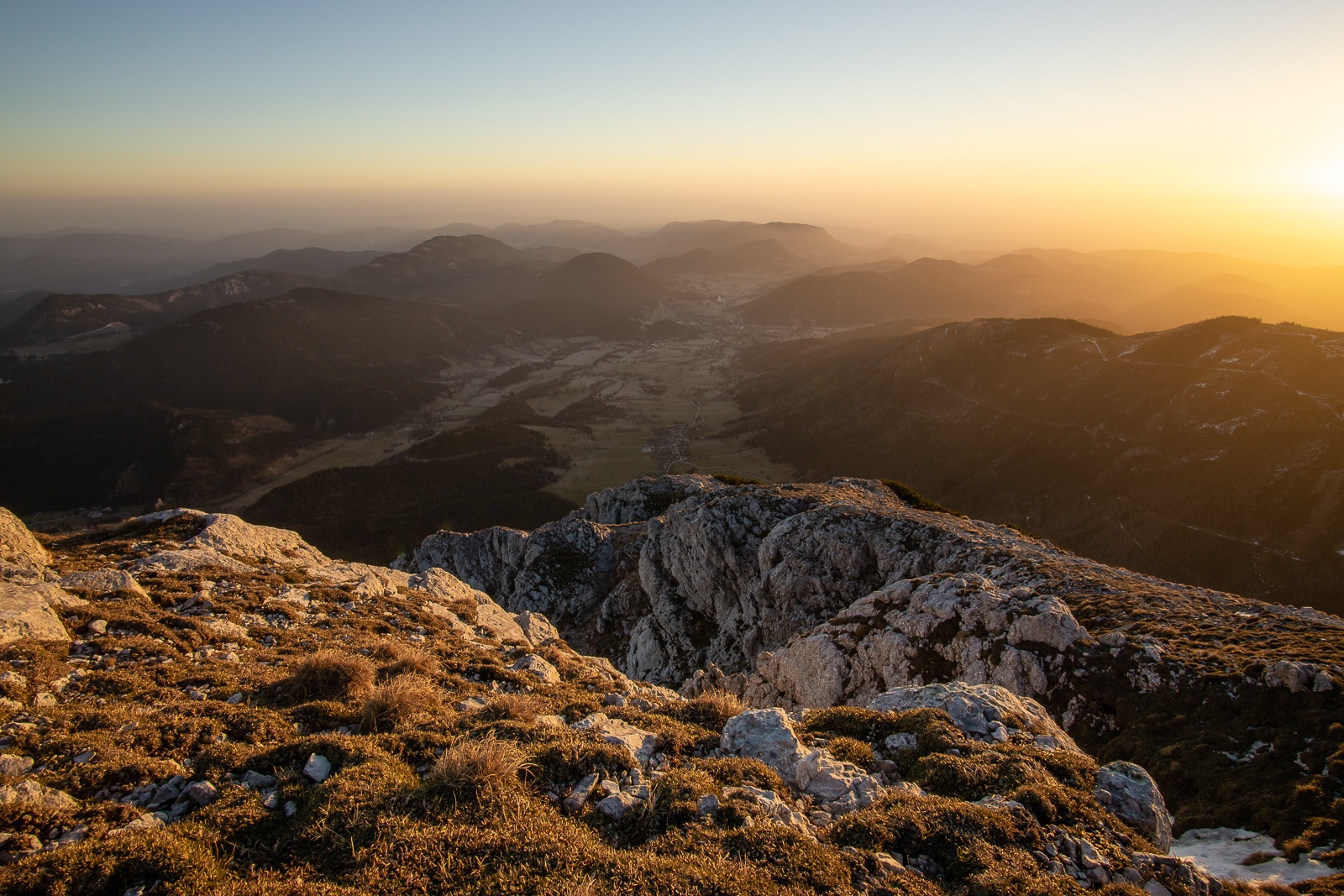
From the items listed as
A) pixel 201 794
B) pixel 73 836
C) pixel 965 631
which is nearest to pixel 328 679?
pixel 201 794

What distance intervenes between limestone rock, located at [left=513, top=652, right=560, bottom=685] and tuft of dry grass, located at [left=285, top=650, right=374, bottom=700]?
15.1ft

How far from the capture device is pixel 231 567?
21.5 metres

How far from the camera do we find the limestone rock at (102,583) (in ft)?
53.6

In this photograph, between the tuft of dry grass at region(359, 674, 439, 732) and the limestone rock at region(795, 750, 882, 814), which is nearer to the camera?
the limestone rock at region(795, 750, 882, 814)

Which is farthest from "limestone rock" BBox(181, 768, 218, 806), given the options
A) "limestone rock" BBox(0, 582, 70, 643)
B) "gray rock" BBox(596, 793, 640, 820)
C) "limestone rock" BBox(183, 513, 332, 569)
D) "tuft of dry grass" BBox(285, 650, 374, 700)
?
"limestone rock" BBox(183, 513, 332, 569)

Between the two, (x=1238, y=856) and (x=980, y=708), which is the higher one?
(x=980, y=708)

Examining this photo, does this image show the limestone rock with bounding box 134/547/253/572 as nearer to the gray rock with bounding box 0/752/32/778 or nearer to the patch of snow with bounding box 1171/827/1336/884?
the gray rock with bounding box 0/752/32/778

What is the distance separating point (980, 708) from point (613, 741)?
Answer: 866cm

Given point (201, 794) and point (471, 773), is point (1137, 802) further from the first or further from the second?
point (201, 794)

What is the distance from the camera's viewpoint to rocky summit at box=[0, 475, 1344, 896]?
7355 millimetres

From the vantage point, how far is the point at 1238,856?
12.3 metres

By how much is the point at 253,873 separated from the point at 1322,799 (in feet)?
69.7

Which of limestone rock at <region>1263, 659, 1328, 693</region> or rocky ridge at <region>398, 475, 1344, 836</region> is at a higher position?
limestone rock at <region>1263, 659, 1328, 693</region>

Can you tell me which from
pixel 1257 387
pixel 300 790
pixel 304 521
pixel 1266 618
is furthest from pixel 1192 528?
pixel 304 521
